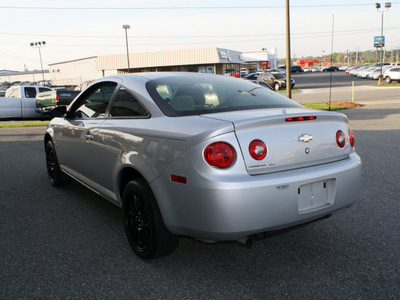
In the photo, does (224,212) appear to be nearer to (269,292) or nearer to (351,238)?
(269,292)

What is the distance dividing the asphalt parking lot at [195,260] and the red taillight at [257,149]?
95 cm

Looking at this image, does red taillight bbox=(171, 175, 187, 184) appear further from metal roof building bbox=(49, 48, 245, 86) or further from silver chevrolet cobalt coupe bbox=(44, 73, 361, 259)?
metal roof building bbox=(49, 48, 245, 86)

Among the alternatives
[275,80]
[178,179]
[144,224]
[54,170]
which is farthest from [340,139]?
[275,80]

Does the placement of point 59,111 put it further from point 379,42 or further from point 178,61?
point 379,42

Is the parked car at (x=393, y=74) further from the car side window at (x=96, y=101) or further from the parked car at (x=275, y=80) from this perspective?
the car side window at (x=96, y=101)

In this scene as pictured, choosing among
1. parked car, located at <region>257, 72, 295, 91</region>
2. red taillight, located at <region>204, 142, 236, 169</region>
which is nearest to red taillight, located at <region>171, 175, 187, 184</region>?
red taillight, located at <region>204, 142, 236, 169</region>

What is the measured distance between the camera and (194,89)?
3.62m

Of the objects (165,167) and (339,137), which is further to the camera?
(339,137)

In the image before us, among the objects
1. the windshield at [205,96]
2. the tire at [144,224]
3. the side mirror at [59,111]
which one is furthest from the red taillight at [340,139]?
the side mirror at [59,111]

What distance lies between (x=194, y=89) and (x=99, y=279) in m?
1.85

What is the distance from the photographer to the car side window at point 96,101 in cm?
403

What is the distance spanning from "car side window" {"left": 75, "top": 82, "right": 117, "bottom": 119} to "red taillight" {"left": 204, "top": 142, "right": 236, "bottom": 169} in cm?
172

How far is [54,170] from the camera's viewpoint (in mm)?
5598

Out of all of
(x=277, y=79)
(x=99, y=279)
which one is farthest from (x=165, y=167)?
Result: (x=277, y=79)
